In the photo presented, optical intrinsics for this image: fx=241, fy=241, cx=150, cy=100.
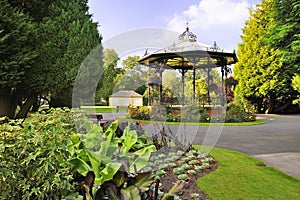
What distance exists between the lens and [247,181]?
3615 mm

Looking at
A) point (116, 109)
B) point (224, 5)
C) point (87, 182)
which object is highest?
point (224, 5)

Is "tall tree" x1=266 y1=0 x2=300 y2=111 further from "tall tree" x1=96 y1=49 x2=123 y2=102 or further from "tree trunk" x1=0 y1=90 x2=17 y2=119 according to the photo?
"tree trunk" x1=0 y1=90 x2=17 y2=119

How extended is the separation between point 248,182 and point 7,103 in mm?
9434

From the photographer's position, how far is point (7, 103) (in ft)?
31.6

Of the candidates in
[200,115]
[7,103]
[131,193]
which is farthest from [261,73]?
[131,193]

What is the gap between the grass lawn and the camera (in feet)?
10.3

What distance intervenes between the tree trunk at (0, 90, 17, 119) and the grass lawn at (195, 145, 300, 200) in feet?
28.3

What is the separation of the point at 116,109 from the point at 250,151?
3550 mm

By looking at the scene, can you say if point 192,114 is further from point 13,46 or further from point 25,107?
point 13,46

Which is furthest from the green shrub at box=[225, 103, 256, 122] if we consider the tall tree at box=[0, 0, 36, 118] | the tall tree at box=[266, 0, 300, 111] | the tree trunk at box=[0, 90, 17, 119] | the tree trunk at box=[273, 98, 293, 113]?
the tree trunk at box=[0, 90, 17, 119]

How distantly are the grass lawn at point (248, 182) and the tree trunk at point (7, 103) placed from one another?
28.3 feet

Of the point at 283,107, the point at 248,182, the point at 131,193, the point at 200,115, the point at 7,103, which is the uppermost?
the point at 7,103

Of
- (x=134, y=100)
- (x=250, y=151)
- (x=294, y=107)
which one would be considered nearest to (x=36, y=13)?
(x=134, y=100)

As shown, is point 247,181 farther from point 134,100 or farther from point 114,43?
point 114,43
